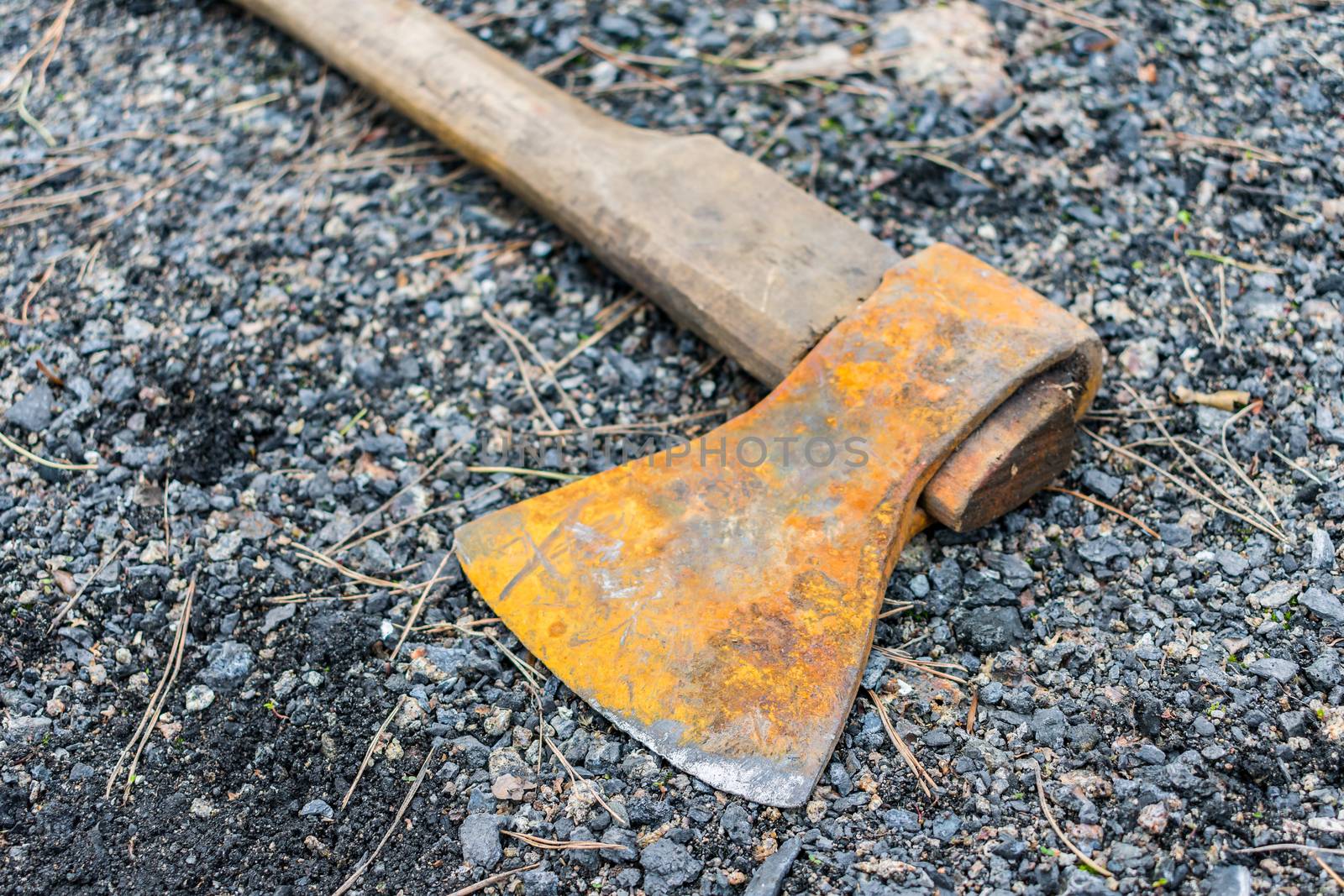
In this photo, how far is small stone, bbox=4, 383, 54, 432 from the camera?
2.80 m

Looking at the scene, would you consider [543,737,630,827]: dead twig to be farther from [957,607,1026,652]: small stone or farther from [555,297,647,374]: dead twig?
[555,297,647,374]: dead twig

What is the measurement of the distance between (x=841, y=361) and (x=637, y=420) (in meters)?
0.70

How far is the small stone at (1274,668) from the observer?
210 centimetres

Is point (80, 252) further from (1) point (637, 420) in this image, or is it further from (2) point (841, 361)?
(2) point (841, 361)

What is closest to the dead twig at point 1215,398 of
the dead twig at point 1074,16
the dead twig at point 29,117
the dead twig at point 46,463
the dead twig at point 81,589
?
the dead twig at point 1074,16

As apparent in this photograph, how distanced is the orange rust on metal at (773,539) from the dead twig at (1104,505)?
27 cm

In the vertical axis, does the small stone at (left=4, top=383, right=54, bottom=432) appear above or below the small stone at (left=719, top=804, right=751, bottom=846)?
above

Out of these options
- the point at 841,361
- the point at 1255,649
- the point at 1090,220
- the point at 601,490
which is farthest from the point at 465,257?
the point at 1255,649

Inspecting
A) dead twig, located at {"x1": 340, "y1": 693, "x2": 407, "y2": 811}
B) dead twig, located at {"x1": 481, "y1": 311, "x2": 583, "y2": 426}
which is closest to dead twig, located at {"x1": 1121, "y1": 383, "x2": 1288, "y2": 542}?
dead twig, located at {"x1": 481, "y1": 311, "x2": 583, "y2": 426}

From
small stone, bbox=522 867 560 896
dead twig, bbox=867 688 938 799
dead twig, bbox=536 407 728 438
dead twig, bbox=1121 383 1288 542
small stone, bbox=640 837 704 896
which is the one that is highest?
dead twig, bbox=1121 383 1288 542

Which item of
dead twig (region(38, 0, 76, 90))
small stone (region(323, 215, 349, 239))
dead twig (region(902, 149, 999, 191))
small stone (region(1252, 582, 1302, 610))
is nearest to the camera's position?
small stone (region(1252, 582, 1302, 610))

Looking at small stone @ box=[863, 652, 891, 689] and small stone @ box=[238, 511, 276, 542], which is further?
small stone @ box=[238, 511, 276, 542]

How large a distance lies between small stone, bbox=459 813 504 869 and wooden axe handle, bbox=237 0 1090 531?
1133 millimetres

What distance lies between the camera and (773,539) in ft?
7.41
